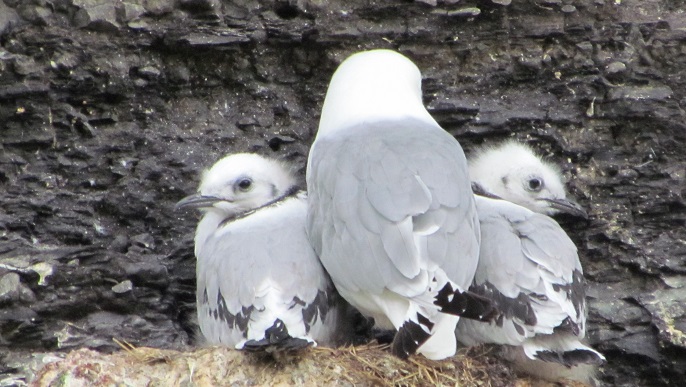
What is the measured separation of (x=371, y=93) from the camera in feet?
13.8

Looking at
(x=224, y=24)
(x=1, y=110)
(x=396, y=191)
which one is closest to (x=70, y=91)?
(x=1, y=110)

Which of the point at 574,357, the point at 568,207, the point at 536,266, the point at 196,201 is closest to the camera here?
the point at 574,357

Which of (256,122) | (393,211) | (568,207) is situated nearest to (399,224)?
(393,211)

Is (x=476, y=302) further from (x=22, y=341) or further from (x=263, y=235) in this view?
(x=22, y=341)

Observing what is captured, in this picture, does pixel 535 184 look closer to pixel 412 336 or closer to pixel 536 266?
pixel 536 266

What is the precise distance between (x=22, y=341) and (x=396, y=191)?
1.32 m

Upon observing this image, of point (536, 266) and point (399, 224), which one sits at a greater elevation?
point (399, 224)

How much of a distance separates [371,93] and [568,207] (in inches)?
29.4

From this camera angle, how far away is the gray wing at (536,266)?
362 centimetres

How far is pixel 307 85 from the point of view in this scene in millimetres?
4508

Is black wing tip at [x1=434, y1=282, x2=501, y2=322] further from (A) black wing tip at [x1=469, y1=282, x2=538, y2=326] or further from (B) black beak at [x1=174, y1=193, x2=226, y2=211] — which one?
(B) black beak at [x1=174, y1=193, x2=226, y2=211]

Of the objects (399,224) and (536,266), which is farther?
(536,266)

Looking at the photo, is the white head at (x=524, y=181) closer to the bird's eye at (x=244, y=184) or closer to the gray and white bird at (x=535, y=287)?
the gray and white bird at (x=535, y=287)

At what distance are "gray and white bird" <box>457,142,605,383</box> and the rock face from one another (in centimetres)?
29
